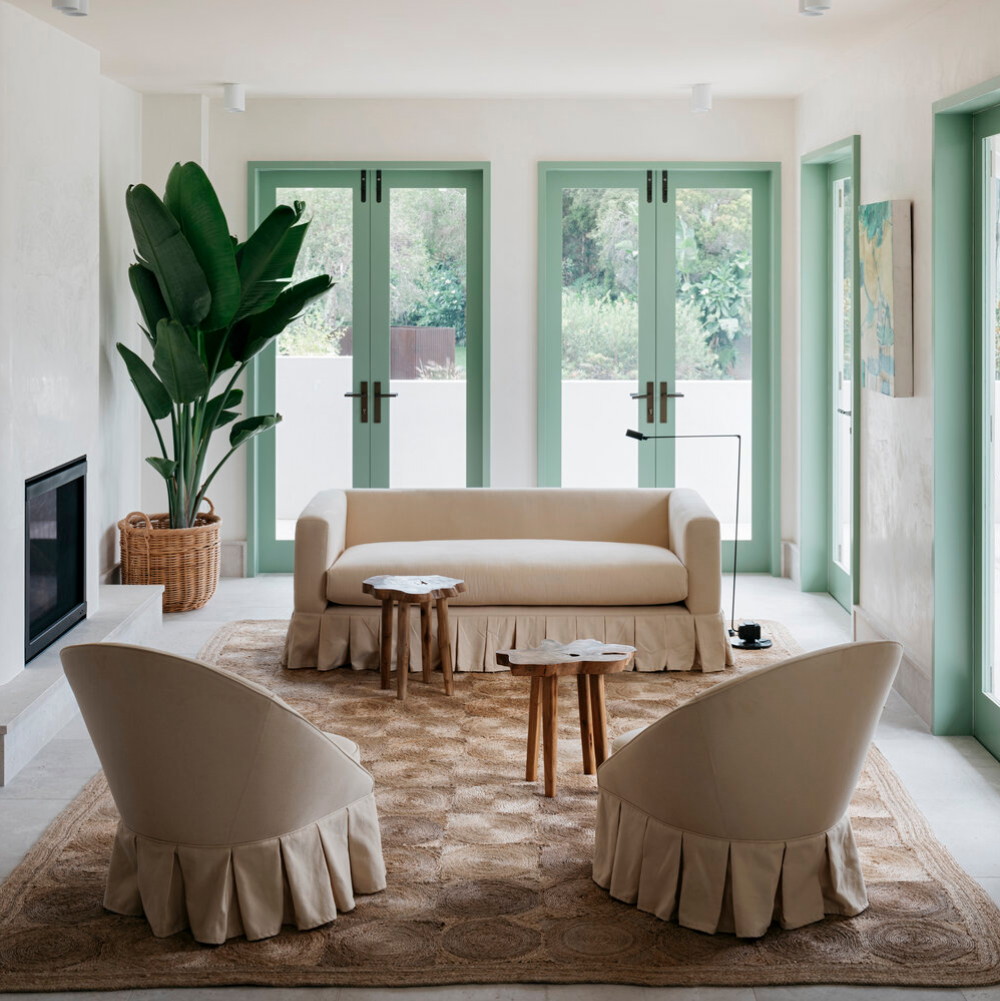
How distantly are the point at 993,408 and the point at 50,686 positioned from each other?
3.40 meters

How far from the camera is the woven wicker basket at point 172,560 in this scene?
6.52 m

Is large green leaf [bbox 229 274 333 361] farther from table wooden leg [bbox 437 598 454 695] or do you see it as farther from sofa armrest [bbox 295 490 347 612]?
table wooden leg [bbox 437 598 454 695]

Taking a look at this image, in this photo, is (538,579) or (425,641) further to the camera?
(538,579)

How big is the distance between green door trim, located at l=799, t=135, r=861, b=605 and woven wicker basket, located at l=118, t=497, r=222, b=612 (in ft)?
10.4

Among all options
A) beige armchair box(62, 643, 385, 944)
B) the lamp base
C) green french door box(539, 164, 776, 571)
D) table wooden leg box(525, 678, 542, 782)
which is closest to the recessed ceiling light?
beige armchair box(62, 643, 385, 944)

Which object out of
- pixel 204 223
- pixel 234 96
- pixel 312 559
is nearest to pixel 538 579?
pixel 312 559

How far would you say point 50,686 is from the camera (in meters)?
4.57

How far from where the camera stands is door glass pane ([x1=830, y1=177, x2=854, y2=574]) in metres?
6.62

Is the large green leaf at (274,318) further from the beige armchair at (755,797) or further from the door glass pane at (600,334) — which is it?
the beige armchair at (755,797)

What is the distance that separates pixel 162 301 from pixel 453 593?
240 centimetres

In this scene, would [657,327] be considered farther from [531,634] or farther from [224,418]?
[531,634]

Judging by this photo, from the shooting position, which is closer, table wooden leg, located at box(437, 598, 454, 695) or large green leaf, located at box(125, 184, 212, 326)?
table wooden leg, located at box(437, 598, 454, 695)

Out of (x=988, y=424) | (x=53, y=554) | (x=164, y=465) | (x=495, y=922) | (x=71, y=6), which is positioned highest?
(x=71, y=6)

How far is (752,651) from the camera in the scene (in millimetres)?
5852
